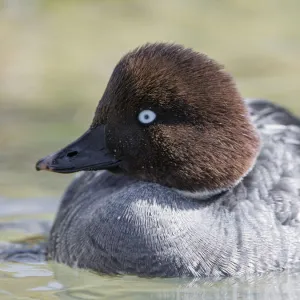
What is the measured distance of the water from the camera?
7.86 meters

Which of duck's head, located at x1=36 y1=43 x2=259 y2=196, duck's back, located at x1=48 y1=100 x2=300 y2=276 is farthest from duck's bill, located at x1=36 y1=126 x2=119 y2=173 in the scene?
duck's back, located at x1=48 y1=100 x2=300 y2=276

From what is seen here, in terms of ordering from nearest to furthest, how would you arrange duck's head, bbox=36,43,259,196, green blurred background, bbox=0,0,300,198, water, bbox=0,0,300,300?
duck's head, bbox=36,43,259,196, water, bbox=0,0,300,300, green blurred background, bbox=0,0,300,198

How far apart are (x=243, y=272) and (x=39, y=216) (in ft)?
8.36

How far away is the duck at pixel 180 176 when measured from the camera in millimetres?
7711

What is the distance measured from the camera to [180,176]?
7840mm

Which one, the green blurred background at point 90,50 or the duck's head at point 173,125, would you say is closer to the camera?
the duck's head at point 173,125

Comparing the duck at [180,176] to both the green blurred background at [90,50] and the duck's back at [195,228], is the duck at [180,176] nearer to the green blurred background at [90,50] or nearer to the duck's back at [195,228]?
the duck's back at [195,228]

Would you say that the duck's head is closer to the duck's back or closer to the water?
the duck's back

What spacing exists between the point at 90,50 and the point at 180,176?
21.7ft

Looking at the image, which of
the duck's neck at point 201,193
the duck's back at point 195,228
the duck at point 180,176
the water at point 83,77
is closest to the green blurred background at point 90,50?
the water at point 83,77

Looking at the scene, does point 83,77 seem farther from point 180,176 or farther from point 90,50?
point 180,176

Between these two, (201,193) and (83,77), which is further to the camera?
(83,77)

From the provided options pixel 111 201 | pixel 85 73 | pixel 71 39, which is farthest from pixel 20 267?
pixel 71 39

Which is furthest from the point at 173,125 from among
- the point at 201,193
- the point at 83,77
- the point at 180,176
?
the point at 83,77
